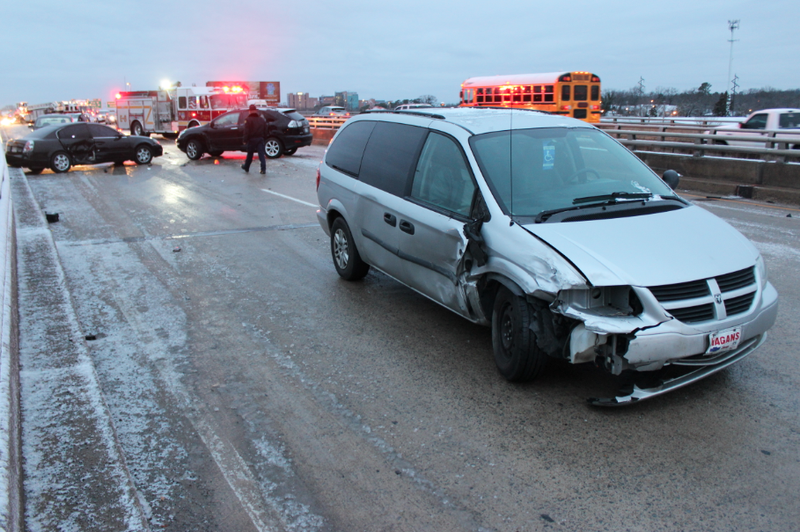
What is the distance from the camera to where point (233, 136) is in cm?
2325

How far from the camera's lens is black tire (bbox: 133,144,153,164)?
2108 centimetres

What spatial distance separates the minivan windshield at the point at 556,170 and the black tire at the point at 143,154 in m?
18.5

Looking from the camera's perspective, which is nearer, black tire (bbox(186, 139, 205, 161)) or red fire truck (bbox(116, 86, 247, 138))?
black tire (bbox(186, 139, 205, 161))

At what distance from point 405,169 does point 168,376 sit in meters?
2.61

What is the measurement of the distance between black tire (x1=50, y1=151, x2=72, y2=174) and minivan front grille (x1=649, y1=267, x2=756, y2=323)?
19.3 metres

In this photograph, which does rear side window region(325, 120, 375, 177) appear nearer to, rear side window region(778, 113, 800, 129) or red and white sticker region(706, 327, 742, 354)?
red and white sticker region(706, 327, 742, 354)

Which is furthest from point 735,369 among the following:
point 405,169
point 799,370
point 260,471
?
point 260,471

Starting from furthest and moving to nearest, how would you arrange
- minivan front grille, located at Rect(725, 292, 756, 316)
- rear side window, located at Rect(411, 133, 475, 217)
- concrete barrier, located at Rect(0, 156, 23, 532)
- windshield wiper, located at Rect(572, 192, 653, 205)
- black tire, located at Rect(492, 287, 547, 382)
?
rear side window, located at Rect(411, 133, 475, 217) < windshield wiper, located at Rect(572, 192, 653, 205) < black tire, located at Rect(492, 287, 547, 382) < minivan front grille, located at Rect(725, 292, 756, 316) < concrete barrier, located at Rect(0, 156, 23, 532)

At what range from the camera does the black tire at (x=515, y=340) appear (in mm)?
4230

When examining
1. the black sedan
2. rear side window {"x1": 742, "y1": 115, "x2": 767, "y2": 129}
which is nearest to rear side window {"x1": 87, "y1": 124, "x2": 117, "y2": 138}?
the black sedan

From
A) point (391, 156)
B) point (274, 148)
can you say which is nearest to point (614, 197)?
point (391, 156)

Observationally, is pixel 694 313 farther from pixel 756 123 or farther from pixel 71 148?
pixel 71 148

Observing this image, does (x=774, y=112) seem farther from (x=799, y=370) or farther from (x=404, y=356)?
(x=404, y=356)

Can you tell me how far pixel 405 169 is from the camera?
5738 mm
